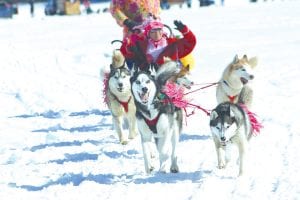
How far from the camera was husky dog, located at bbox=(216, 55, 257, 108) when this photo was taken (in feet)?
19.6

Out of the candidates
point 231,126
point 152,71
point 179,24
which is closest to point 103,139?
point 179,24

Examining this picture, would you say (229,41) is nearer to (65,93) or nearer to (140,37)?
(65,93)

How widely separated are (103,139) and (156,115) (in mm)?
2091

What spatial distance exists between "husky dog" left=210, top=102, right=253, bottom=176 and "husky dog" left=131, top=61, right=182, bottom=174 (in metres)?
0.43

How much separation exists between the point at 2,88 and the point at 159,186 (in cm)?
683

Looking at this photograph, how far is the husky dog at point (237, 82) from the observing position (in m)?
5.98

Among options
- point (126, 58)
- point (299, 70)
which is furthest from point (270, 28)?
point (126, 58)

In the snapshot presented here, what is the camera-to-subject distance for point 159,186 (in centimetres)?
498

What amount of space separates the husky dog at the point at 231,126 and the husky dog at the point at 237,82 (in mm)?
893

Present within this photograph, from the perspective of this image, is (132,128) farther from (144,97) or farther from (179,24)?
(144,97)

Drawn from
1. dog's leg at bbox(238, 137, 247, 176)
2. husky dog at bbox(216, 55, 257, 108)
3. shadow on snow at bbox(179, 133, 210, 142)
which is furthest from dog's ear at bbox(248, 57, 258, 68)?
dog's leg at bbox(238, 137, 247, 176)

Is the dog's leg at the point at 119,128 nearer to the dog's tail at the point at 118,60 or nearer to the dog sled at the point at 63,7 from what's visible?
the dog's tail at the point at 118,60

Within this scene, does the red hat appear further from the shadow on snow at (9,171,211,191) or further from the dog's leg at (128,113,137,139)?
the shadow on snow at (9,171,211,191)

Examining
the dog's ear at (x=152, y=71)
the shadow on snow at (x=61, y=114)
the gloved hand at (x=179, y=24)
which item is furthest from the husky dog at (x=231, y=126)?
the shadow on snow at (x=61, y=114)
